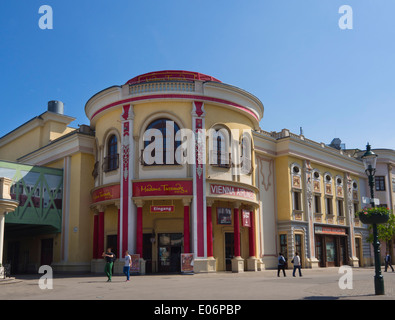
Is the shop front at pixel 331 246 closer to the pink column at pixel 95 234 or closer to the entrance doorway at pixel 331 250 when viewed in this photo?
Answer: the entrance doorway at pixel 331 250

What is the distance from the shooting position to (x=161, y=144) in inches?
1100

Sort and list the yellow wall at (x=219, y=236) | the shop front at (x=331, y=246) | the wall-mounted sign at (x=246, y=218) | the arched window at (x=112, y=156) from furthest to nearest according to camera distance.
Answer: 1. the shop front at (x=331, y=246)
2. the yellow wall at (x=219, y=236)
3. the wall-mounted sign at (x=246, y=218)
4. the arched window at (x=112, y=156)

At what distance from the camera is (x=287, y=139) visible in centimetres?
3653

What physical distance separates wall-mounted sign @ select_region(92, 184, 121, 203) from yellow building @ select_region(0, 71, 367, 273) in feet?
0.22

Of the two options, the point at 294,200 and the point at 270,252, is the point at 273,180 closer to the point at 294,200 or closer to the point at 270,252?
the point at 294,200

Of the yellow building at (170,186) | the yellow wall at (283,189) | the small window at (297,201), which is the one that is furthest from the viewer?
the small window at (297,201)

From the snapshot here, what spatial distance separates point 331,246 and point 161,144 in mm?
20851

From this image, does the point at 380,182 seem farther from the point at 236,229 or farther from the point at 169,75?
the point at 169,75

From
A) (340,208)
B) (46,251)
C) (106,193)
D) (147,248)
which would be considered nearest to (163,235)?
(147,248)

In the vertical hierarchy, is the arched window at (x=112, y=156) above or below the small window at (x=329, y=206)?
above

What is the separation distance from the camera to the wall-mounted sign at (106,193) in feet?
92.7

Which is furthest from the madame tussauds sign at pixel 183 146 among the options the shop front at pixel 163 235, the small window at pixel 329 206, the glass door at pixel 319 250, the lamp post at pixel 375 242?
the small window at pixel 329 206

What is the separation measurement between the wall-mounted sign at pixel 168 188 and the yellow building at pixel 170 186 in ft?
0.20
